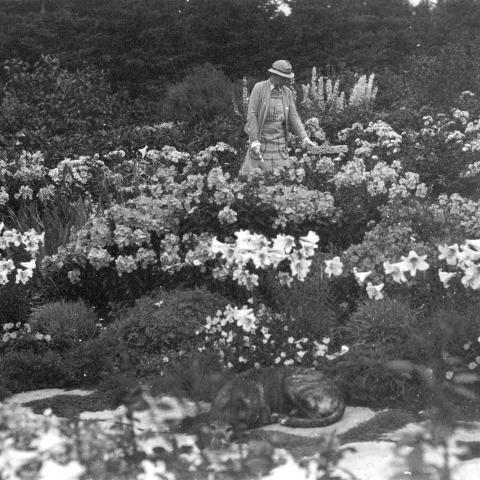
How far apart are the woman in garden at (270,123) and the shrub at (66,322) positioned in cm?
310

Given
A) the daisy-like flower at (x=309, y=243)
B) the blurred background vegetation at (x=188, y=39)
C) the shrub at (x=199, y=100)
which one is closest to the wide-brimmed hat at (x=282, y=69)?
the daisy-like flower at (x=309, y=243)

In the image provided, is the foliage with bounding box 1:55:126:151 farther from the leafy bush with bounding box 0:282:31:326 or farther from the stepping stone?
the stepping stone

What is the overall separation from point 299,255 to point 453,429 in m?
2.47

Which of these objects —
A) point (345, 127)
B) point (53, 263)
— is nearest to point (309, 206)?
point (53, 263)

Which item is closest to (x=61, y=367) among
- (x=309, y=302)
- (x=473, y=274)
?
(x=309, y=302)

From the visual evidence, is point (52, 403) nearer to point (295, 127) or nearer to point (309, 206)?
point (309, 206)

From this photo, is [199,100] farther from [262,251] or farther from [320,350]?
[262,251]

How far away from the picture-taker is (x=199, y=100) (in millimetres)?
15000

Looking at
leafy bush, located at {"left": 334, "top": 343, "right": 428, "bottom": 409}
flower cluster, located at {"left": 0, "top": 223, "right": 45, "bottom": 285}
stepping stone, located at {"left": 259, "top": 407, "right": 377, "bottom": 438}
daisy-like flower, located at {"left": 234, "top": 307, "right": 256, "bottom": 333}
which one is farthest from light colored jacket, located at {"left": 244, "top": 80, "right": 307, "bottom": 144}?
stepping stone, located at {"left": 259, "top": 407, "right": 377, "bottom": 438}

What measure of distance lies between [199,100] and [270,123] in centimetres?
592

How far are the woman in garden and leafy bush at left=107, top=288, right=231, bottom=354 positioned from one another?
3059 millimetres

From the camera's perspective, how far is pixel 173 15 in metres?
20.5

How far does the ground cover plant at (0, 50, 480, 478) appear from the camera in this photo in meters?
4.90

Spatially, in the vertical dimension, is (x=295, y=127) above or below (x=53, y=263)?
above
